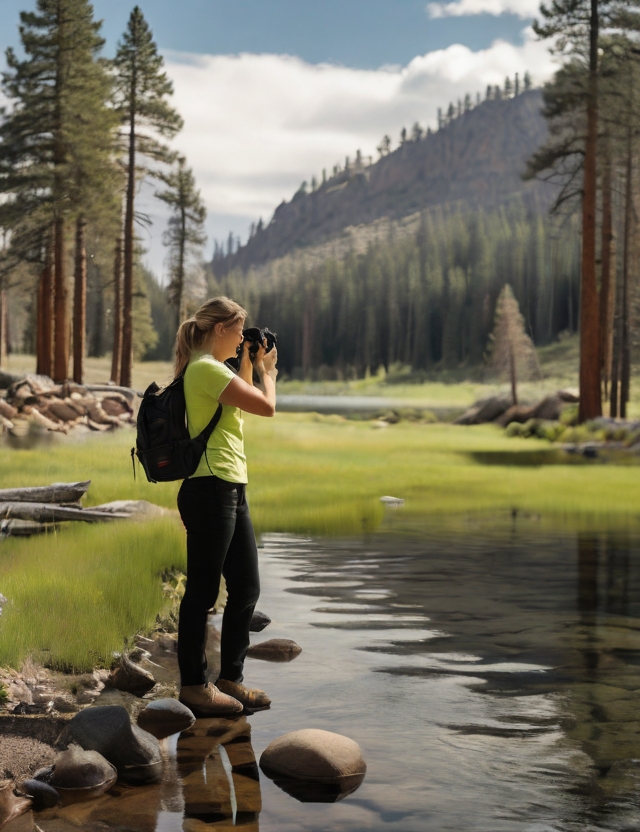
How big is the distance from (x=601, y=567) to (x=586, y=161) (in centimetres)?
2061

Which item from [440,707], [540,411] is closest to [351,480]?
[440,707]

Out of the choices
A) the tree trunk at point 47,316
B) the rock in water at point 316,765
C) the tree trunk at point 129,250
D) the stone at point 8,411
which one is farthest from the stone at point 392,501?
the tree trunk at point 129,250

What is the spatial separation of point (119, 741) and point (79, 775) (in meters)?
0.30

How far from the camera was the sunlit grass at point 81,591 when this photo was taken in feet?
22.5

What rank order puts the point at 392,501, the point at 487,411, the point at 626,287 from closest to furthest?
the point at 392,501
the point at 626,287
the point at 487,411

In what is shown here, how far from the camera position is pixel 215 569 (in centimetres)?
590

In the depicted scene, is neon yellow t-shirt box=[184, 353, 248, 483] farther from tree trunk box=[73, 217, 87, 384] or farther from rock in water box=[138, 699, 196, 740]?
tree trunk box=[73, 217, 87, 384]

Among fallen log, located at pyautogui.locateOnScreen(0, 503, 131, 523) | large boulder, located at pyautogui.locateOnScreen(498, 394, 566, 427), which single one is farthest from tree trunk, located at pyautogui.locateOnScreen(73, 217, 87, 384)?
fallen log, located at pyautogui.locateOnScreen(0, 503, 131, 523)

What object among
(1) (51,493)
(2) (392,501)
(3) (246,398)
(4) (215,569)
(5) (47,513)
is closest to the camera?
(3) (246,398)

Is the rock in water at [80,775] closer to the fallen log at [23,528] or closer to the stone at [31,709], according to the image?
the stone at [31,709]

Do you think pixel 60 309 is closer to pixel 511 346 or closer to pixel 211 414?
pixel 511 346

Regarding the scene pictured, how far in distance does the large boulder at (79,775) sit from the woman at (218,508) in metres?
1.09

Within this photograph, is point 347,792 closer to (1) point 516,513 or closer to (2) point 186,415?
(2) point 186,415

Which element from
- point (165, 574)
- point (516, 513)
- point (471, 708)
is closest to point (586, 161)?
point (516, 513)
